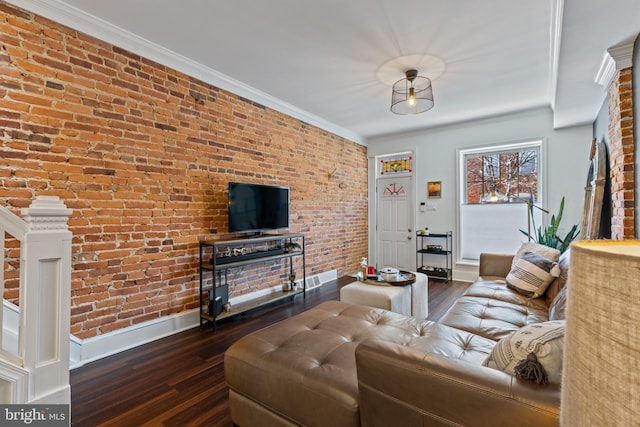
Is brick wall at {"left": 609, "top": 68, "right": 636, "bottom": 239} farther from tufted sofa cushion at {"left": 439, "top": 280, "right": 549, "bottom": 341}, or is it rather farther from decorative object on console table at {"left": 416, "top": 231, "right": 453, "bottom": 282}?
decorative object on console table at {"left": 416, "top": 231, "right": 453, "bottom": 282}

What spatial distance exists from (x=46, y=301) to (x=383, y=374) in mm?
1649

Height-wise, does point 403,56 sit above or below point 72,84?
above

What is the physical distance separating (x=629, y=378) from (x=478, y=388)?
2.82 ft

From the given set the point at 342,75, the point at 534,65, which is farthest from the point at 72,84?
the point at 534,65

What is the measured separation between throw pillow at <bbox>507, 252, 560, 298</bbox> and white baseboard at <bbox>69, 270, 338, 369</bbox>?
126 inches

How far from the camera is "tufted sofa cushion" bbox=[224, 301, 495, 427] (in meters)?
1.33

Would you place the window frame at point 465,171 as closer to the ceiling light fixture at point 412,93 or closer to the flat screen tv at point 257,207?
the ceiling light fixture at point 412,93

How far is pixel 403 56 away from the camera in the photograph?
3.02m

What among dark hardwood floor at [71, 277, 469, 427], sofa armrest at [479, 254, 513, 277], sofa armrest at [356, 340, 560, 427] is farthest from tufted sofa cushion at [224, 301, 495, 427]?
sofa armrest at [479, 254, 513, 277]

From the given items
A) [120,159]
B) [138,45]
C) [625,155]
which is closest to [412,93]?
[625,155]

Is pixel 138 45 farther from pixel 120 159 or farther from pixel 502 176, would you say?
pixel 502 176

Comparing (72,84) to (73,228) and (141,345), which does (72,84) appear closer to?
(73,228)

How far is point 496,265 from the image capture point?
3490 millimetres

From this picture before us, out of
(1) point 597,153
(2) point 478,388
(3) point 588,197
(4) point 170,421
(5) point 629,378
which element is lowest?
(4) point 170,421
